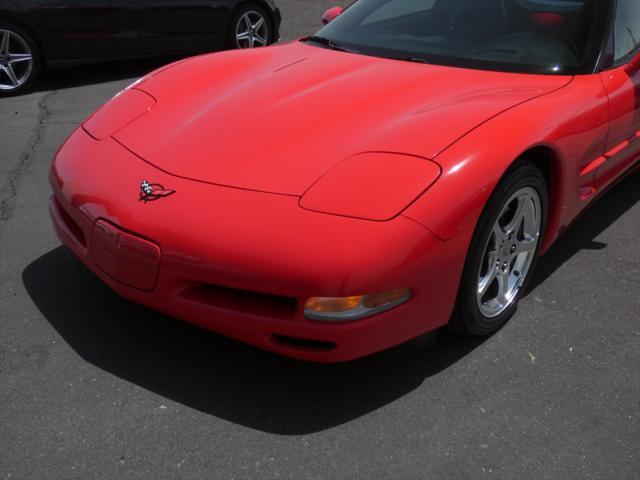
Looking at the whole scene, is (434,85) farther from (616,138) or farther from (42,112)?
(42,112)

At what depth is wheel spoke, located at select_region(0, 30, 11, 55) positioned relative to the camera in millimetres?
6616

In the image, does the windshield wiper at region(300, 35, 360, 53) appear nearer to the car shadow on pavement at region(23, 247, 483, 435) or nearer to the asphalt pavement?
the asphalt pavement

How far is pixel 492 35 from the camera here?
11.9 feet

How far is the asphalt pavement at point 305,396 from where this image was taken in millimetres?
2430

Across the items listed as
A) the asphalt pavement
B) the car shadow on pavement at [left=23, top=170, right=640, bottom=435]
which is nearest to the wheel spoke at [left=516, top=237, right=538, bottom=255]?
the asphalt pavement

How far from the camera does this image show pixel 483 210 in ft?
8.98

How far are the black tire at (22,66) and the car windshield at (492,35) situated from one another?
12.1 ft

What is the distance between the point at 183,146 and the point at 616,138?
1.93 m

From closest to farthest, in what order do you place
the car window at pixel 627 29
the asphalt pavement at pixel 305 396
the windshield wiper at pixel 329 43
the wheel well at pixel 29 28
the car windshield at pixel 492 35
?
the asphalt pavement at pixel 305 396 < the car windshield at pixel 492 35 < the car window at pixel 627 29 < the windshield wiper at pixel 329 43 < the wheel well at pixel 29 28

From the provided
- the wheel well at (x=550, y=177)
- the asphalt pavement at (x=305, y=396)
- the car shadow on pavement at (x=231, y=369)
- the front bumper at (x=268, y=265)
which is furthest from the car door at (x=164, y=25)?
the wheel well at (x=550, y=177)

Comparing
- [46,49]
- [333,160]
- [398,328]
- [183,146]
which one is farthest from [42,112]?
[398,328]

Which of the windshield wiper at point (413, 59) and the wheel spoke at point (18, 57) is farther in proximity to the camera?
the wheel spoke at point (18, 57)

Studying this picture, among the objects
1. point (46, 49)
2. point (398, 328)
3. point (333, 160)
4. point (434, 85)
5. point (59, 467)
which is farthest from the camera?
point (46, 49)

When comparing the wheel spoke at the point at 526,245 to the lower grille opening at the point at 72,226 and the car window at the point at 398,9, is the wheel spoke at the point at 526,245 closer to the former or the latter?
the car window at the point at 398,9
